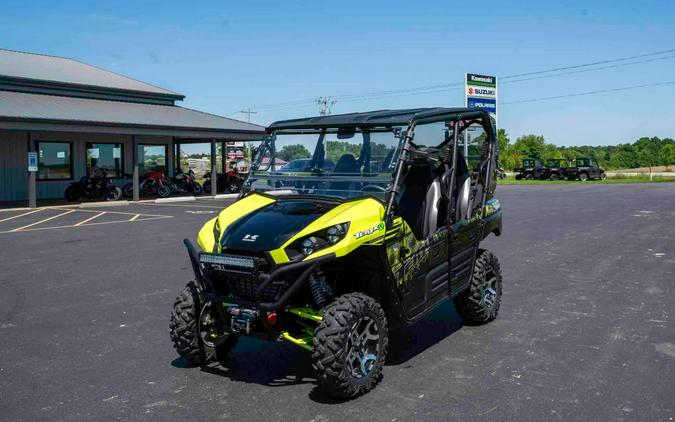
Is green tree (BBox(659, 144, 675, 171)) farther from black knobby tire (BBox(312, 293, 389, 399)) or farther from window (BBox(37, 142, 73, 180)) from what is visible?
black knobby tire (BBox(312, 293, 389, 399))

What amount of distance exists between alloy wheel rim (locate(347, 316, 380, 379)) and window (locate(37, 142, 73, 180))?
2355cm

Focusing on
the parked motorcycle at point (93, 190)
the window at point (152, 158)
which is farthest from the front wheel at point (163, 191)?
the window at point (152, 158)

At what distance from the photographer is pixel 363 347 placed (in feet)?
15.0

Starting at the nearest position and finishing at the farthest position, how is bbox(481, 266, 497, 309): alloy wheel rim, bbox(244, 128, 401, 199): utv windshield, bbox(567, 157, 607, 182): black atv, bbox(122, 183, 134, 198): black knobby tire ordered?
bbox(244, 128, 401, 199): utv windshield < bbox(481, 266, 497, 309): alloy wheel rim < bbox(122, 183, 134, 198): black knobby tire < bbox(567, 157, 607, 182): black atv

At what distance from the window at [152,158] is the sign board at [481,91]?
46.0ft

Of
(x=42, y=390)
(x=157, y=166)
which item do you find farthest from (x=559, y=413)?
(x=157, y=166)

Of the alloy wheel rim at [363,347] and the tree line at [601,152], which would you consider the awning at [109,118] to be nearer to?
the alloy wheel rim at [363,347]

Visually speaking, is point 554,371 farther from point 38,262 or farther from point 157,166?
point 157,166

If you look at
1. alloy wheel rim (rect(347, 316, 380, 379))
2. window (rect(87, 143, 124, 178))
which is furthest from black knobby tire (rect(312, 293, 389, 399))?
window (rect(87, 143, 124, 178))

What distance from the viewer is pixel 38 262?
34.3 feet

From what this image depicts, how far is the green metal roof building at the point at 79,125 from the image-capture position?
2227 cm

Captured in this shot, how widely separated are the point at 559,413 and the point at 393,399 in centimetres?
111

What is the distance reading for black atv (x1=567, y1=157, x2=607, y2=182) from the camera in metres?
50.9

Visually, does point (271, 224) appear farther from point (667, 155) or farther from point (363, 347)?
point (667, 155)
